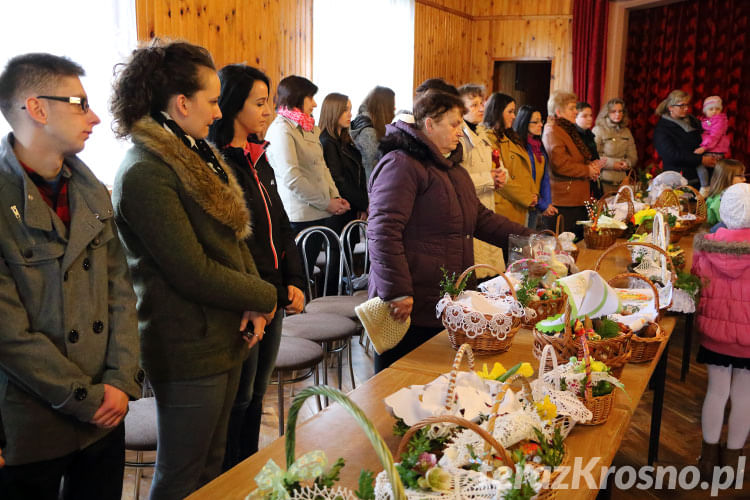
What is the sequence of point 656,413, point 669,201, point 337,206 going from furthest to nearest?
point 337,206 < point 669,201 < point 656,413

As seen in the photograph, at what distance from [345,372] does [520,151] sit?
1.82 m

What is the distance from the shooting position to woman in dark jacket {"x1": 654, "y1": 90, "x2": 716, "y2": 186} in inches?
252

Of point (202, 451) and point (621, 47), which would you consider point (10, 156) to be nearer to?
point (202, 451)

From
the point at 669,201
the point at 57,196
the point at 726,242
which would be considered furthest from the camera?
the point at 669,201

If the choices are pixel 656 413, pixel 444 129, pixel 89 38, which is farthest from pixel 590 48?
pixel 444 129

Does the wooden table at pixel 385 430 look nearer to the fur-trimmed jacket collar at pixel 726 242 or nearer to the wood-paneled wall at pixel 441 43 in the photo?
the fur-trimmed jacket collar at pixel 726 242

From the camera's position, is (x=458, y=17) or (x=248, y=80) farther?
(x=458, y=17)

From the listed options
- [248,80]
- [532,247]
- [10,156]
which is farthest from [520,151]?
[10,156]

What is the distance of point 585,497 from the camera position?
1.35 meters

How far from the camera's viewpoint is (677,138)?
21.2 ft

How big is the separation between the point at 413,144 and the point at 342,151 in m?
2.49

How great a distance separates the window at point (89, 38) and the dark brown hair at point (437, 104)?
6.30 ft

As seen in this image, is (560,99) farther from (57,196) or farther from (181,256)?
(57,196)

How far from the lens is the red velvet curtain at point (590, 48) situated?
845cm
